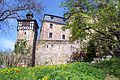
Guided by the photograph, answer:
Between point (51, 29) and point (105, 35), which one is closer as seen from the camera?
point (105, 35)

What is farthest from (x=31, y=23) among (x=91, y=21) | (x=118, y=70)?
(x=118, y=70)

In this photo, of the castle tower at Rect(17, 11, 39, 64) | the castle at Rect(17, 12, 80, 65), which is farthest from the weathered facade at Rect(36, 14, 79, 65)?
the castle tower at Rect(17, 11, 39, 64)

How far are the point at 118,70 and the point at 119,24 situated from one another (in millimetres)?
4426

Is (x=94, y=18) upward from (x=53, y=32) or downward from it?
downward

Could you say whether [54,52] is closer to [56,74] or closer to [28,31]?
[28,31]

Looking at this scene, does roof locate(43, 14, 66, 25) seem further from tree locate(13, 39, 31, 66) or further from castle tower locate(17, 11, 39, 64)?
tree locate(13, 39, 31, 66)

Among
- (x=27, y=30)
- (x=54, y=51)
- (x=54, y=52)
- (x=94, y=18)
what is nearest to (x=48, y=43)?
(x=54, y=51)

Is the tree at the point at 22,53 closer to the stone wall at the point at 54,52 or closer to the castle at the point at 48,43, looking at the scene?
the castle at the point at 48,43

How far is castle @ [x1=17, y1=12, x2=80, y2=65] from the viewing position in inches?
1914

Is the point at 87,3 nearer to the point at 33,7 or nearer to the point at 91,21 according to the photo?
the point at 91,21

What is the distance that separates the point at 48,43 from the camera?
50.9m

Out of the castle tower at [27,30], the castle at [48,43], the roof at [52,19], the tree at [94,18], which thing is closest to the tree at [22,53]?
the castle at [48,43]

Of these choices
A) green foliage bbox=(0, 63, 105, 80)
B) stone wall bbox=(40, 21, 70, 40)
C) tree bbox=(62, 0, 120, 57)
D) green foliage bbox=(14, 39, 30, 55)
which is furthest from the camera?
stone wall bbox=(40, 21, 70, 40)

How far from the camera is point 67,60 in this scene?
47.4m
